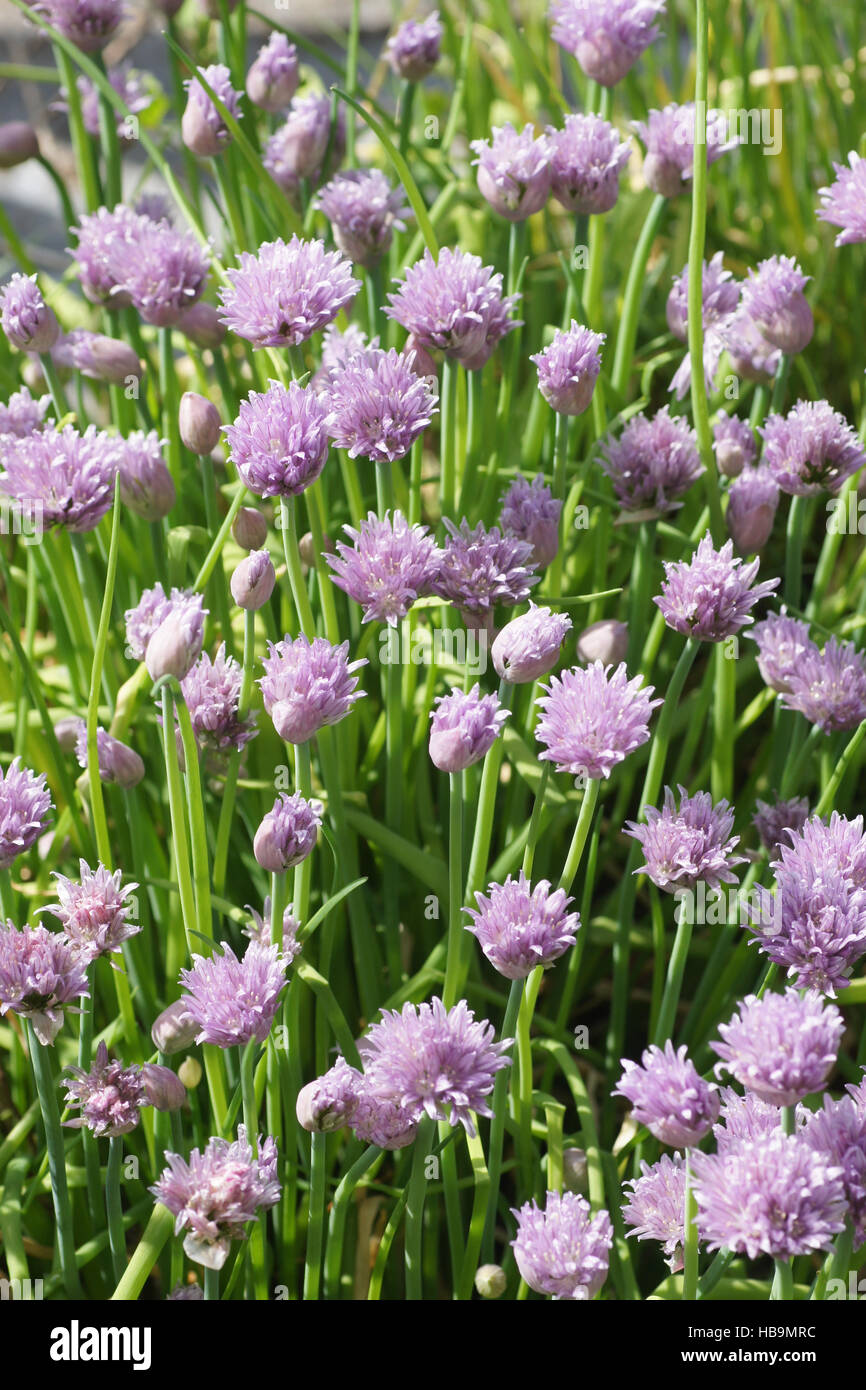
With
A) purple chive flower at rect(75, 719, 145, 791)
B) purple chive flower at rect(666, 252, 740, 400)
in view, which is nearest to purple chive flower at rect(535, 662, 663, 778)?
purple chive flower at rect(75, 719, 145, 791)

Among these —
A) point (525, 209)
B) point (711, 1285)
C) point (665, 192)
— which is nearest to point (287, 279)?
point (525, 209)

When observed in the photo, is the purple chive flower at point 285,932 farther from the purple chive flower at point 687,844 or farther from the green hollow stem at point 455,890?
the purple chive flower at point 687,844

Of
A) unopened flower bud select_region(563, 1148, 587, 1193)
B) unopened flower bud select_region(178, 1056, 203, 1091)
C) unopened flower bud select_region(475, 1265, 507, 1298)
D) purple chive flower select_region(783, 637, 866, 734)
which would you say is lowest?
unopened flower bud select_region(475, 1265, 507, 1298)

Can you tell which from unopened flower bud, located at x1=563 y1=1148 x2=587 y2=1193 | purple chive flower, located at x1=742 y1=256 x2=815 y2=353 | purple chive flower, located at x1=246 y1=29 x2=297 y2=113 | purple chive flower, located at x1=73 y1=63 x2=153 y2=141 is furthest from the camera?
purple chive flower, located at x1=73 y1=63 x2=153 y2=141

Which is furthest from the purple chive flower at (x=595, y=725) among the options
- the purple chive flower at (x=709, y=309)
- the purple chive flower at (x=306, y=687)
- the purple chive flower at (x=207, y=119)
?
the purple chive flower at (x=207, y=119)

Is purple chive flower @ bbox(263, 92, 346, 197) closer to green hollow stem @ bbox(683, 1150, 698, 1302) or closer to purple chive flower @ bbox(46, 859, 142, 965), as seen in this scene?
purple chive flower @ bbox(46, 859, 142, 965)

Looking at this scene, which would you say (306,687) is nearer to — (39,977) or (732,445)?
(39,977)

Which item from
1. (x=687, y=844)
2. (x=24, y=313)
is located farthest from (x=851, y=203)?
(x=24, y=313)
